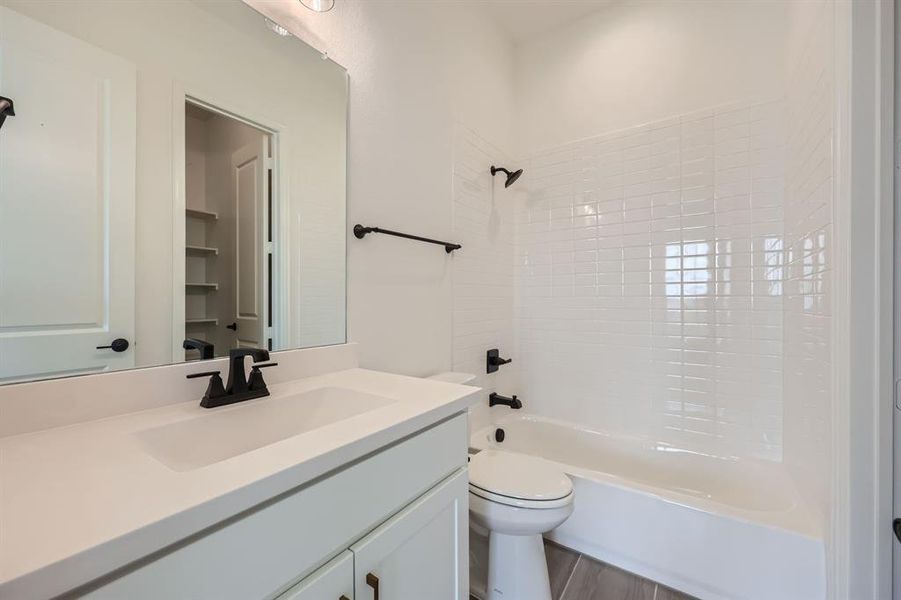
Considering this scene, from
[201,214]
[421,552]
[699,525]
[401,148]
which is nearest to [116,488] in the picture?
[421,552]

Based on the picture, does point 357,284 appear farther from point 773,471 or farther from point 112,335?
point 773,471

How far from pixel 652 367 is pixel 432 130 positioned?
1670 mm

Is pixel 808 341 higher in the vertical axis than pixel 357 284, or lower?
lower

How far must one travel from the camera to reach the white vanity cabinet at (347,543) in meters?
0.44

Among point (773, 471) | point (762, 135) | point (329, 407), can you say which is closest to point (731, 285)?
point (762, 135)

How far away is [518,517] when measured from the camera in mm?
1227

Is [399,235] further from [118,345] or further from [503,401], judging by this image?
[503,401]

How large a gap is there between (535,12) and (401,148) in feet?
4.53

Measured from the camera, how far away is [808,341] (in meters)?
1.33

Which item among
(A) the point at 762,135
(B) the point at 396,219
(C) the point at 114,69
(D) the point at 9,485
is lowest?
(D) the point at 9,485

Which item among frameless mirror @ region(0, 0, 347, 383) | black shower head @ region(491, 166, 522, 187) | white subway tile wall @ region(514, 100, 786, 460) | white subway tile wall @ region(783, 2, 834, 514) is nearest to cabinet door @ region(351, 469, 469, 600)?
frameless mirror @ region(0, 0, 347, 383)

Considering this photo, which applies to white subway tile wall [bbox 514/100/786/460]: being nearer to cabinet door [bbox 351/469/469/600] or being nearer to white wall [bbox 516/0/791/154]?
white wall [bbox 516/0/791/154]

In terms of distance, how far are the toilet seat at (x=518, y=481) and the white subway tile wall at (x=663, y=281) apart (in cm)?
87

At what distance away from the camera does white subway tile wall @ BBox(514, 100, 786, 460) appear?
5.71 ft
